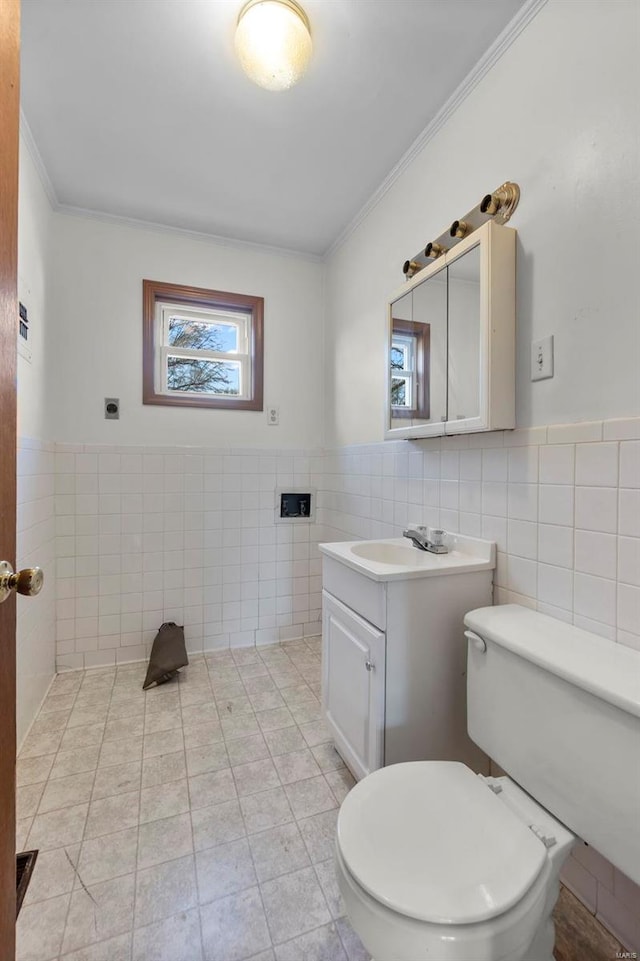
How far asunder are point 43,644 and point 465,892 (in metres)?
2.06

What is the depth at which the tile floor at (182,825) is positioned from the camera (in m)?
0.98

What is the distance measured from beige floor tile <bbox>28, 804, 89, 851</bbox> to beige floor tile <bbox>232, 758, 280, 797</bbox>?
50 centimetres

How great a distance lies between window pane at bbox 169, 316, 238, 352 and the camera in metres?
2.47

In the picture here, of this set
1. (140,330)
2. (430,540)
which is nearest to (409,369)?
(430,540)

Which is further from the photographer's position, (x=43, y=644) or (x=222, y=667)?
(x=222, y=667)

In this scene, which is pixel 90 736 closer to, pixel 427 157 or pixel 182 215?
pixel 182 215

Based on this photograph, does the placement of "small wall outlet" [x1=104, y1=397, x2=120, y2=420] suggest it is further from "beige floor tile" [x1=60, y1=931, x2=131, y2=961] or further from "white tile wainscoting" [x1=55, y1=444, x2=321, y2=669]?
"beige floor tile" [x1=60, y1=931, x2=131, y2=961]

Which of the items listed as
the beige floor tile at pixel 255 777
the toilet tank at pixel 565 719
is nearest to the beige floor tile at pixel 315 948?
the beige floor tile at pixel 255 777

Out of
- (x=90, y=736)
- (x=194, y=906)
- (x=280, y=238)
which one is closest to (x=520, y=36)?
(x=280, y=238)

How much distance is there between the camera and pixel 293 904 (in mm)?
1052

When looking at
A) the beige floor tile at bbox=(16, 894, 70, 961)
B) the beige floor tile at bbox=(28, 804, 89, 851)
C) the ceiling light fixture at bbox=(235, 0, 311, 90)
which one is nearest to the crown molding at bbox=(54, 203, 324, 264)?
the ceiling light fixture at bbox=(235, 0, 311, 90)

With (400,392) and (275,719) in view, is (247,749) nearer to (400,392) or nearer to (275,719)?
(275,719)

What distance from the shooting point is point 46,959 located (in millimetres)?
933

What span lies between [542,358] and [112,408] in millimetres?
2130
